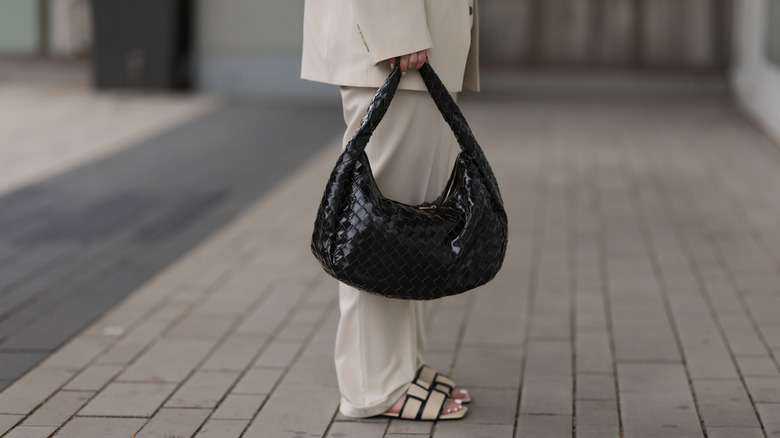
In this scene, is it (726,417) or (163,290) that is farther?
(163,290)

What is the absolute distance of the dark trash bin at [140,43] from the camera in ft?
37.3

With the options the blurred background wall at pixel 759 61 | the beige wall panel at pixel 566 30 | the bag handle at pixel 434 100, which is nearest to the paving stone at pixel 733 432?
the bag handle at pixel 434 100

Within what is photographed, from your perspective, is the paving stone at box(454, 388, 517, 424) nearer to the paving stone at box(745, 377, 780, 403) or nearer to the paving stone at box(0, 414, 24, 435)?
the paving stone at box(745, 377, 780, 403)

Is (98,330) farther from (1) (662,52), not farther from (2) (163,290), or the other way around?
(1) (662,52)

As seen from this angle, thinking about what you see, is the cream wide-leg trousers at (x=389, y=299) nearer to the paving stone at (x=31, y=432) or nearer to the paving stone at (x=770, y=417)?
the paving stone at (x=31, y=432)

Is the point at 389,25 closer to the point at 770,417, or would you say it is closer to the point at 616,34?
the point at 770,417

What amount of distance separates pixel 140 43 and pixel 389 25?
9.65 meters

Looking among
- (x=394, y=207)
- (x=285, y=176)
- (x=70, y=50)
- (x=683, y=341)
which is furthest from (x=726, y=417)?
(x=70, y=50)

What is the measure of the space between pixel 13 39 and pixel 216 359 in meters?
10.8

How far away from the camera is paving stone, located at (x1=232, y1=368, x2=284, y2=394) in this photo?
3041 mm

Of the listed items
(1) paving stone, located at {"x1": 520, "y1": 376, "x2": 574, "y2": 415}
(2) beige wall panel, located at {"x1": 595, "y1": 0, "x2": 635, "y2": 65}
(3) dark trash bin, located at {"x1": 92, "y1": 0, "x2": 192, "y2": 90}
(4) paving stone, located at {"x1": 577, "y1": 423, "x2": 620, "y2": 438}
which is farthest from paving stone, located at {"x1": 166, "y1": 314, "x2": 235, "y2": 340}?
(2) beige wall panel, located at {"x1": 595, "y1": 0, "x2": 635, "y2": 65}

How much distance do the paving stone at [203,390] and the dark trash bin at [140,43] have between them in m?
8.91

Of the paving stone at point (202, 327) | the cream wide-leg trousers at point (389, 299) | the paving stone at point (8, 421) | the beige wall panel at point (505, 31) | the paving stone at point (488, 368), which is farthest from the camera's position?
the beige wall panel at point (505, 31)

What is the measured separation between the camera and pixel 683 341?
3.50 m
